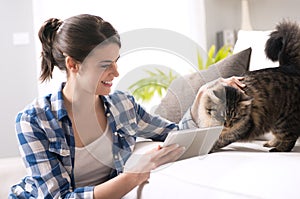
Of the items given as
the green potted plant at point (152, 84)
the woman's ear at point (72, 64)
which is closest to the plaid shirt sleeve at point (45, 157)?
the woman's ear at point (72, 64)

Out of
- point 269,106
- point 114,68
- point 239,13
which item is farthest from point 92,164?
point 239,13

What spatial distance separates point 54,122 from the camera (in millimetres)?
1270

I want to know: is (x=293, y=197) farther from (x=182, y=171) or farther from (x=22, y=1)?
(x=22, y=1)

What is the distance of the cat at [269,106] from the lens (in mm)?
1293

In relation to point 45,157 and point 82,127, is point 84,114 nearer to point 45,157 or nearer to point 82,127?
point 82,127

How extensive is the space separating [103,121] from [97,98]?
0.08 meters

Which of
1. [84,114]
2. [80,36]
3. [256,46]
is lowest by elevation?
[84,114]

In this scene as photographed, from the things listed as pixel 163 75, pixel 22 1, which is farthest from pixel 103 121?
pixel 22 1

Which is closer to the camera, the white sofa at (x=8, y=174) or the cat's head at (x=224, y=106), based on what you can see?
the cat's head at (x=224, y=106)

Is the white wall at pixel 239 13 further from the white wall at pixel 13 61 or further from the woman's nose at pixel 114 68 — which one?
the woman's nose at pixel 114 68

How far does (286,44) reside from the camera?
4.48 feet

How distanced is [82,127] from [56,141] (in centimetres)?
11

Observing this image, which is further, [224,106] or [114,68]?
[224,106]

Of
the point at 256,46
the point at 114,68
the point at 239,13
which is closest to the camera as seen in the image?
the point at 114,68
